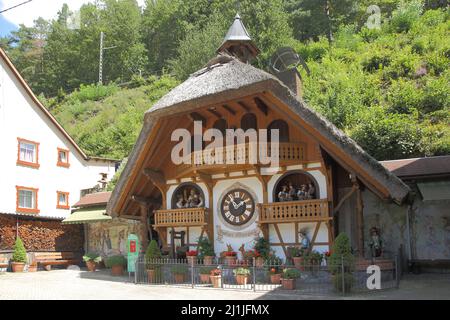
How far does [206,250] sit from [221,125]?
5.37 metres

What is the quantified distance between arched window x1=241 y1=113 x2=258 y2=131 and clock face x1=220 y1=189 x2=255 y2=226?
2.67 meters

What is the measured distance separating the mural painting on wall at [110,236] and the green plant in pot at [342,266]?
12.9 m

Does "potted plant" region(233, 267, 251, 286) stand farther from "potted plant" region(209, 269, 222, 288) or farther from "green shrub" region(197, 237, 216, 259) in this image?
"green shrub" region(197, 237, 216, 259)

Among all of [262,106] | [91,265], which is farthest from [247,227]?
[91,265]

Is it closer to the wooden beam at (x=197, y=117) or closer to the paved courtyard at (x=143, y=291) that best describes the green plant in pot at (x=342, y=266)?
the paved courtyard at (x=143, y=291)

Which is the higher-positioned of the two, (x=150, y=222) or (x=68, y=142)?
(x=68, y=142)

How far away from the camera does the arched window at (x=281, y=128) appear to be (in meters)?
19.8

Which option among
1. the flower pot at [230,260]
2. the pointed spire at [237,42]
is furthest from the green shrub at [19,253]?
the pointed spire at [237,42]

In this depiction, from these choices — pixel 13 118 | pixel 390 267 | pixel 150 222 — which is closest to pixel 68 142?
pixel 13 118

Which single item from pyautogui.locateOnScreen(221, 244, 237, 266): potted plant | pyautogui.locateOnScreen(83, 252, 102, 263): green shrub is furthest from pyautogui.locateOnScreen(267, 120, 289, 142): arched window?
pyautogui.locateOnScreen(83, 252, 102, 263): green shrub

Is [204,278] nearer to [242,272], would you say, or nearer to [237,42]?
[242,272]

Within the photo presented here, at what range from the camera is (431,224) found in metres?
18.3
